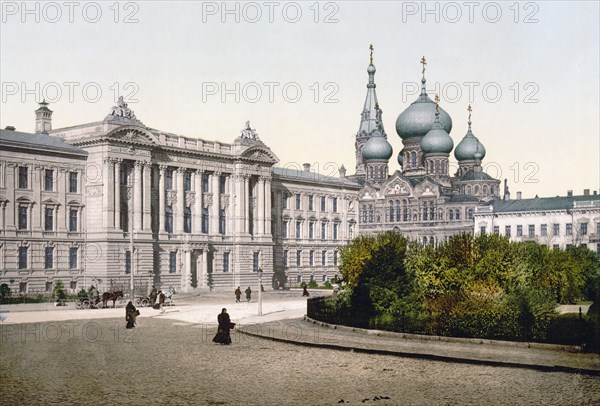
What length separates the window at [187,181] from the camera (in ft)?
251

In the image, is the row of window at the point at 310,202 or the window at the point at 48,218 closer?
the window at the point at 48,218

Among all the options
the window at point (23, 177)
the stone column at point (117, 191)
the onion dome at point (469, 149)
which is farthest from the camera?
the onion dome at point (469, 149)

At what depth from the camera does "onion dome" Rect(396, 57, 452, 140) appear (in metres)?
132

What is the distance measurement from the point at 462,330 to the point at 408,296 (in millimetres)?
5561

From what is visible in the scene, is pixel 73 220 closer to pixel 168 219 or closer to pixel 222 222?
pixel 168 219

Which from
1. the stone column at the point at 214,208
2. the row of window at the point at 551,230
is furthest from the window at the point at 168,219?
the row of window at the point at 551,230

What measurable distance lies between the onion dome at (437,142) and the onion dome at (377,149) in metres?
9.32

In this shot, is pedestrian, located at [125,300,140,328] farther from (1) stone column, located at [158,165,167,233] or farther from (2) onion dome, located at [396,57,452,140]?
(2) onion dome, located at [396,57,452,140]

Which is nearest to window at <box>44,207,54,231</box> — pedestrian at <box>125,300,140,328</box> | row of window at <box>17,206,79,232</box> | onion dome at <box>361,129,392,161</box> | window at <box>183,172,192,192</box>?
row of window at <box>17,206,79,232</box>

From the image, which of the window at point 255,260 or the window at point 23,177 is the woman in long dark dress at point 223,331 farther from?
the window at point 255,260

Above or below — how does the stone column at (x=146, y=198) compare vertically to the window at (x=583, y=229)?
above

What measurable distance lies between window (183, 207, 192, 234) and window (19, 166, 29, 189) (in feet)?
55.9

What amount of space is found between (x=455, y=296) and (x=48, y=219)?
1639 inches

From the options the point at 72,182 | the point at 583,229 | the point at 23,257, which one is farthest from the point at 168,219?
the point at 583,229
